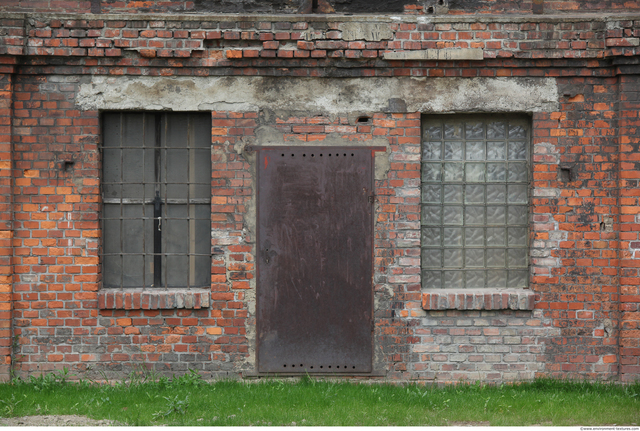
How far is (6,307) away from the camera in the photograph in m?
5.26

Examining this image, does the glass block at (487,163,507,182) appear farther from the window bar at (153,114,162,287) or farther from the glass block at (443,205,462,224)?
the window bar at (153,114,162,287)

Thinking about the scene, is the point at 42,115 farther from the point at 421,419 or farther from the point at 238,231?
the point at 421,419

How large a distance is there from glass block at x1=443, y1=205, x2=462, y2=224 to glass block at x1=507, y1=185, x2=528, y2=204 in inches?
21.3

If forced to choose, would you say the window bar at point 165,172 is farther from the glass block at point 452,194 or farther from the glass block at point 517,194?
the glass block at point 517,194

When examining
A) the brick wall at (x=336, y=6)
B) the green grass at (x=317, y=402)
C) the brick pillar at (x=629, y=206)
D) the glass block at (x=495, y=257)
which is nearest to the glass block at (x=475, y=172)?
the glass block at (x=495, y=257)

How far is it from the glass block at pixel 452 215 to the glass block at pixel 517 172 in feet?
2.13

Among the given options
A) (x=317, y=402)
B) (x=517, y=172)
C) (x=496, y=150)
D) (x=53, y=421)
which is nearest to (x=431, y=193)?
(x=496, y=150)

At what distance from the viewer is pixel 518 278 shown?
18.5 ft

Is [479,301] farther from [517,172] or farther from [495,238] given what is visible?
[517,172]

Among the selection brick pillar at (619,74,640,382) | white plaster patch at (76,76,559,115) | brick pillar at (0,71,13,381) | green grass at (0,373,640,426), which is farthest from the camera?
white plaster patch at (76,76,559,115)

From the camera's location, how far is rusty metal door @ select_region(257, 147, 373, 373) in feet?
17.7

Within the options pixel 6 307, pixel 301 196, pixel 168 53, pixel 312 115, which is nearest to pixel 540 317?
pixel 301 196

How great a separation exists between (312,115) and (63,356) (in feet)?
11.4

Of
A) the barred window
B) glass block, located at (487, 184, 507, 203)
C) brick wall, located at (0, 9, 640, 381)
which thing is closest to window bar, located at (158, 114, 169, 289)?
the barred window
